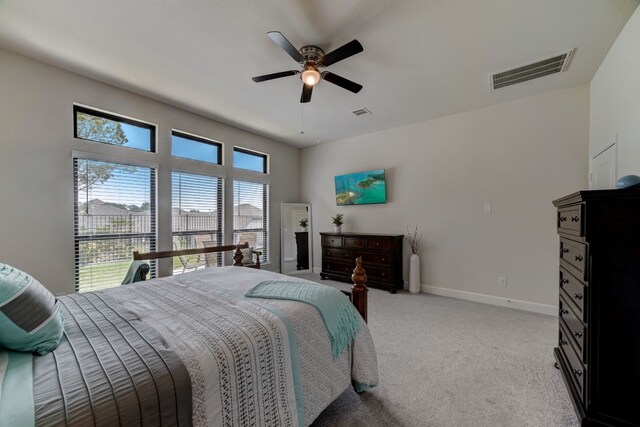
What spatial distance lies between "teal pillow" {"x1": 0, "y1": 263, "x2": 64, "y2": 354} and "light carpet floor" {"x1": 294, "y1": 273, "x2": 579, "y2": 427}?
1448mm

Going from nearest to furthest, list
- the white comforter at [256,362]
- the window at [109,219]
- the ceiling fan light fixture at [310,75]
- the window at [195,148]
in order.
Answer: the white comforter at [256,362] < the ceiling fan light fixture at [310,75] < the window at [109,219] < the window at [195,148]

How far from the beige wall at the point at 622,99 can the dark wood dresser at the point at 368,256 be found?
2.61 metres

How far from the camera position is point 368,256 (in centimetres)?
448

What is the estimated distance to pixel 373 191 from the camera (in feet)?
15.6

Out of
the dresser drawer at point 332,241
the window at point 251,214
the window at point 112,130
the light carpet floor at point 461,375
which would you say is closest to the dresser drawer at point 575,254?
the light carpet floor at point 461,375

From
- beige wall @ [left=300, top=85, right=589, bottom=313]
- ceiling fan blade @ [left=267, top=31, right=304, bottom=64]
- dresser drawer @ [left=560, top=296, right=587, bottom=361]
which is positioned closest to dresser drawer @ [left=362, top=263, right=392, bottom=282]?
beige wall @ [left=300, top=85, right=589, bottom=313]

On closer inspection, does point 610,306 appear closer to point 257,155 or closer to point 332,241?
point 332,241

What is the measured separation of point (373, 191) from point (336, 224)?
968 mm

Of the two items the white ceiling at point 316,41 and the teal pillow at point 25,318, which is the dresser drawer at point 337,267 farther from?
the teal pillow at point 25,318

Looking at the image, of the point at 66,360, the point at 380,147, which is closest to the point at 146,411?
the point at 66,360

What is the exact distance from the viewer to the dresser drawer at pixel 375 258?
4.26 m

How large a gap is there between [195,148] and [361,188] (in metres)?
2.98

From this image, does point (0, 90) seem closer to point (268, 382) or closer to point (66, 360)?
point (66, 360)

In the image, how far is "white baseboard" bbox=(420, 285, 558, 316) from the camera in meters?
3.27
